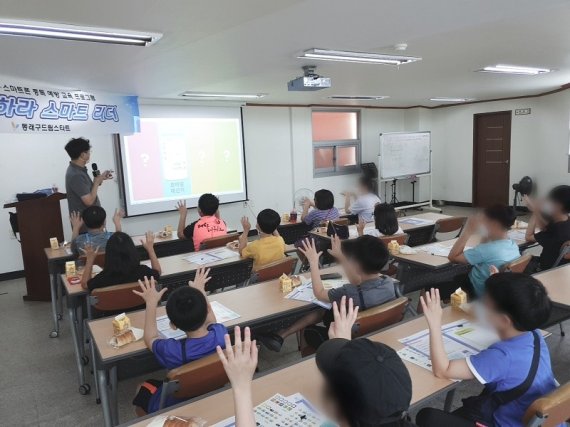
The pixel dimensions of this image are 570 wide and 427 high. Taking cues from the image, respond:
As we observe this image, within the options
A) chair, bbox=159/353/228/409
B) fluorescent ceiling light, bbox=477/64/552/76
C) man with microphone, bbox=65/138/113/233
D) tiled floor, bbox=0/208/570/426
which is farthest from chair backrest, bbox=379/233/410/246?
man with microphone, bbox=65/138/113/233

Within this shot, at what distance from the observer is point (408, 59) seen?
4164 millimetres

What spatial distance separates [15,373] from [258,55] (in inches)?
125

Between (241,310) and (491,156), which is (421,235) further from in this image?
Answer: (491,156)

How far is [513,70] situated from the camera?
17.5ft

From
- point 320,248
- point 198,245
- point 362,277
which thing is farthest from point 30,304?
point 362,277

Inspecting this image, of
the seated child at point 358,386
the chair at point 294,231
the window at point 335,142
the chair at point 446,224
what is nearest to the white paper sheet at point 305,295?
the seated child at point 358,386

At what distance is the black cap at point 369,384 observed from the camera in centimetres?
91

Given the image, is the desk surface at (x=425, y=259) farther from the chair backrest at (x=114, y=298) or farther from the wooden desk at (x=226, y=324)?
the chair backrest at (x=114, y=298)

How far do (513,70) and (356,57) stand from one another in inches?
108

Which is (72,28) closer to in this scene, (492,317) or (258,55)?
(258,55)

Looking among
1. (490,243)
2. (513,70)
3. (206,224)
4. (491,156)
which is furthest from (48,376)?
(491,156)

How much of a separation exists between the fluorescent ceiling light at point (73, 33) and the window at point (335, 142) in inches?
239

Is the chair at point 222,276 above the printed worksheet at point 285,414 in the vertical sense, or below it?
below

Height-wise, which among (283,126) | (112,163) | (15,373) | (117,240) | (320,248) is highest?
(283,126)
